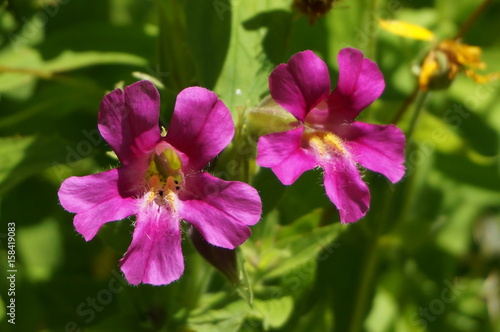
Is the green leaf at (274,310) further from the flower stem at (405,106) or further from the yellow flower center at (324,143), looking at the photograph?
the flower stem at (405,106)

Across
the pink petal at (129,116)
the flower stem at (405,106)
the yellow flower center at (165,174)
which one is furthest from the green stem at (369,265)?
the pink petal at (129,116)

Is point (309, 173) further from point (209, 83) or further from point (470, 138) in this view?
point (470, 138)

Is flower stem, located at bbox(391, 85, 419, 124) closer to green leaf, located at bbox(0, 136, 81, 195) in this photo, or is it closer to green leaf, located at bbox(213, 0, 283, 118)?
green leaf, located at bbox(213, 0, 283, 118)

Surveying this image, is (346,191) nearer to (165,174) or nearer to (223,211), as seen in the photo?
(223,211)

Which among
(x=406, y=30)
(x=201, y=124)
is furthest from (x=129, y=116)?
(x=406, y=30)

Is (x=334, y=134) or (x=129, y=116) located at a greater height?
(x=129, y=116)

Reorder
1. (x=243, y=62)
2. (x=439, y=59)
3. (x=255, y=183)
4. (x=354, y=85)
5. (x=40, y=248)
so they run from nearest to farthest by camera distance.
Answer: (x=354, y=85) < (x=255, y=183) < (x=243, y=62) < (x=439, y=59) < (x=40, y=248)
